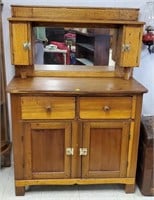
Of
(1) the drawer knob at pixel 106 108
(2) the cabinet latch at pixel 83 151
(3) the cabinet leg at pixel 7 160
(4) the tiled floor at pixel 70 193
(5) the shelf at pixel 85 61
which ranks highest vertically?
(5) the shelf at pixel 85 61

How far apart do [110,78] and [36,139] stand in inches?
30.5

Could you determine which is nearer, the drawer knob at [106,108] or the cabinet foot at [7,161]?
the drawer knob at [106,108]

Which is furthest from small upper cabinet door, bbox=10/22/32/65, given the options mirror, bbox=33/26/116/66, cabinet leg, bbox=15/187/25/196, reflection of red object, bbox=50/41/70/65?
cabinet leg, bbox=15/187/25/196

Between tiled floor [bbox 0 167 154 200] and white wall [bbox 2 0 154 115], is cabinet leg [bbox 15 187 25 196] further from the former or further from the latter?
white wall [bbox 2 0 154 115]

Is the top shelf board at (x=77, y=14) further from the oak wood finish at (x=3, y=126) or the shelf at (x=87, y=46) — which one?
the oak wood finish at (x=3, y=126)

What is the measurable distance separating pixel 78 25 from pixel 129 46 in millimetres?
434

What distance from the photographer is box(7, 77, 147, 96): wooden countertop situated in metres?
1.82

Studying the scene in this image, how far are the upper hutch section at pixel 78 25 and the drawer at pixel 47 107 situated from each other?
40 centimetres

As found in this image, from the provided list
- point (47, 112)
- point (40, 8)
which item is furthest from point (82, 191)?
point (40, 8)

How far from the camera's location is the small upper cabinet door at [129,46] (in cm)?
207

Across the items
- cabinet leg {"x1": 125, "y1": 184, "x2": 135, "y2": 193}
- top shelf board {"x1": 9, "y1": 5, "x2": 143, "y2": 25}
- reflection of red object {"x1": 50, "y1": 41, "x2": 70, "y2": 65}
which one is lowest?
cabinet leg {"x1": 125, "y1": 184, "x2": 135, "y2": 193}

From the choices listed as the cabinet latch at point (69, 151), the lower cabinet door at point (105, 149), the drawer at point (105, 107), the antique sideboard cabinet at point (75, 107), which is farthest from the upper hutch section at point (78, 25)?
the cabinet latch at point (69, 151)

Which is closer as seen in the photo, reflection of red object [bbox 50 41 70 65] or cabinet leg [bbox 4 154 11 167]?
reflection of red object [bbox 50 41 70 65]

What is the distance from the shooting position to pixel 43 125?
1.89 m
